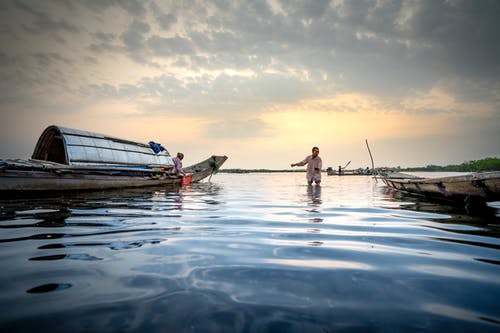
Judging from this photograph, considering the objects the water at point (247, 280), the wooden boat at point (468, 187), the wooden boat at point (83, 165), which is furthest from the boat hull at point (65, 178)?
the wooden boat at point (468, 187)

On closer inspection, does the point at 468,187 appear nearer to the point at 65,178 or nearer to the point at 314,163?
the point at 314,163

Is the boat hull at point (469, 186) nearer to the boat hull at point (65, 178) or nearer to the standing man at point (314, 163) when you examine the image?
the standing man at point (314, 163)

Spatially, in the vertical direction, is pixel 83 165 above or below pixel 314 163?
below

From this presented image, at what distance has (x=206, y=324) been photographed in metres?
1.27

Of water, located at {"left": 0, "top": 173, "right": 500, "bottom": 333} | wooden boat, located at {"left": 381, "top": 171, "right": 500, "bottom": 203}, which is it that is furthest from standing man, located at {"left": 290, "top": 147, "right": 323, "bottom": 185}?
water, located at {"left": 0, "top": 173, "right": 500, "bottom": 333}

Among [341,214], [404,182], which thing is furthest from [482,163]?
[341,214]

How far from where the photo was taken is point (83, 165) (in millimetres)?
11695

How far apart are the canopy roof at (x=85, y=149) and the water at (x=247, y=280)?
978 centimetres

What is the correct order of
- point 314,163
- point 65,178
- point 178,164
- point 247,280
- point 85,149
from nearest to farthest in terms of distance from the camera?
point 247,280, point 65,178, point 85,149, point 314,163, point 178,164

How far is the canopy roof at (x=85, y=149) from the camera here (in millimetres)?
12016

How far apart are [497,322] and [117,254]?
8.42 ft

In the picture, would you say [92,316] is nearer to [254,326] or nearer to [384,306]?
[254,326]

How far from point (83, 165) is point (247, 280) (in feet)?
39.9

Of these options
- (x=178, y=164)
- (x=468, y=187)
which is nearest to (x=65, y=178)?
(x=178, y=164)
